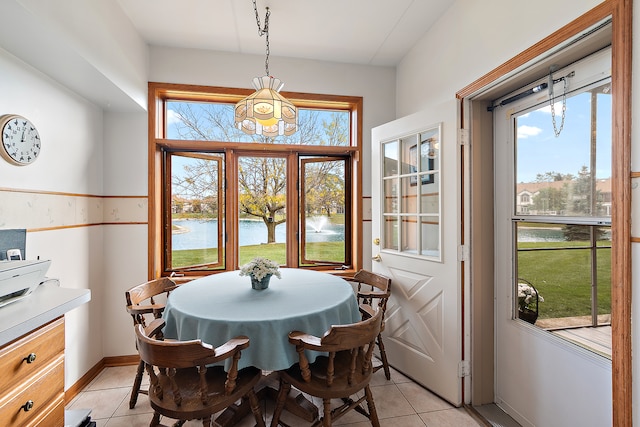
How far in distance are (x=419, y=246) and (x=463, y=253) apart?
0.37m

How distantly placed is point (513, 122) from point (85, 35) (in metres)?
2.76

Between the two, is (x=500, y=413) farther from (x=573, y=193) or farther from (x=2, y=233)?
(x=2, y=233)

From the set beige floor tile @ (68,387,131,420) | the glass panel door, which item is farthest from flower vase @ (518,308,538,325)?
beige floor tile @ (68,387,131,420)

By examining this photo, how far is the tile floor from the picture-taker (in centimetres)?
194

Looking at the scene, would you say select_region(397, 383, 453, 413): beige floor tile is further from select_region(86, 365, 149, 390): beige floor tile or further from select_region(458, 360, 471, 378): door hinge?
select_region(86, 365, 149, 390): beige floor tile

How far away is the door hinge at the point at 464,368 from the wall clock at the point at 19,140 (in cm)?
313

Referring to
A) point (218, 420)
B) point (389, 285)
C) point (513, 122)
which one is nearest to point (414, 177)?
point (513, 122)

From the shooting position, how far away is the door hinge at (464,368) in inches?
81.0

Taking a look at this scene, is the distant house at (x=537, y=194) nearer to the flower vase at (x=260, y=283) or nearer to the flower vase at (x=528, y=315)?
the flower vase at (x=528, y=315)

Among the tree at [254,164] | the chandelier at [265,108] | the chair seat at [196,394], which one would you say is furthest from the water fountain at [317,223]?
the chair seat at [196,394]

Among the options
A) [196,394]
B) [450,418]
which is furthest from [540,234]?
[196,394]

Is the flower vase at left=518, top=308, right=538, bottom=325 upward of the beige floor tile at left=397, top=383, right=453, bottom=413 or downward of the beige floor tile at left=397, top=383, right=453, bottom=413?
upward

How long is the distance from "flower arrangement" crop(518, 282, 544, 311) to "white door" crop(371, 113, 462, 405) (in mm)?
375

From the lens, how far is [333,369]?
1.54m
